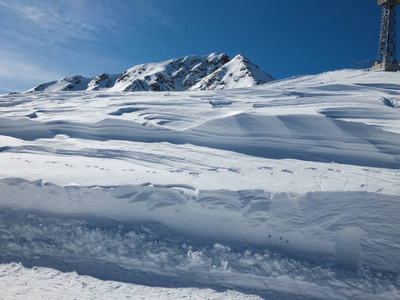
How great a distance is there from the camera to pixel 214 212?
2.49 m

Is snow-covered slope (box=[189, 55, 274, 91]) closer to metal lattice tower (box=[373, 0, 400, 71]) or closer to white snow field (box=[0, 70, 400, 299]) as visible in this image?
metal lattice tower (box=[373, 0, 400, 71])

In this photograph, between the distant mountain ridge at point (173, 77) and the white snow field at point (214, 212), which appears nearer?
the white snow field at point (214, 212)

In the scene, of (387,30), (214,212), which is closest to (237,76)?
(387,30)

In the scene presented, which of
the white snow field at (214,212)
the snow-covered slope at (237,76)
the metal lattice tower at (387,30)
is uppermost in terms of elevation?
the snow-covered slope at (237,76)

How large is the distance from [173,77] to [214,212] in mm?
138245

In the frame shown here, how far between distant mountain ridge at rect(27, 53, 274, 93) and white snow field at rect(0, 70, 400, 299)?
71600mm

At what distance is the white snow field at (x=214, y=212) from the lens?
192 cm

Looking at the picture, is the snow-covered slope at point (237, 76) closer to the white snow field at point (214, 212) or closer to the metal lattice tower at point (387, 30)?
the metal lattice tower at point (387, 30)

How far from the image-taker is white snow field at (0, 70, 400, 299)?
1918mm

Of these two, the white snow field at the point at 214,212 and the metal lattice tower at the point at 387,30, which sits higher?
the metal lattice tower at the point at 387,30

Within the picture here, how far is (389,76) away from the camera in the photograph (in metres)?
7.10

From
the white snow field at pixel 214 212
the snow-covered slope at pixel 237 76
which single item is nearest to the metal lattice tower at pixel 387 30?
the white snow field at pixel 214 212

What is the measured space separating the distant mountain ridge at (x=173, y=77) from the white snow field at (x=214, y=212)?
235 feet

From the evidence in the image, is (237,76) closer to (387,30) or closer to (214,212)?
(387,30)
